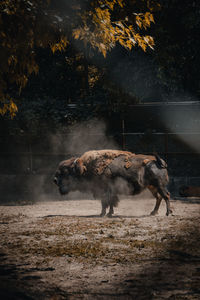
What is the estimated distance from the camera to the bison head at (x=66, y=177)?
32.4 ft

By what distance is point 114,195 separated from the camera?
9.38 meters

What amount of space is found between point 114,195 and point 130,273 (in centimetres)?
444

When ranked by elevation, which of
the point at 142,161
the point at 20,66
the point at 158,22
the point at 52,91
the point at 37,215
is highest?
the point at 158,22

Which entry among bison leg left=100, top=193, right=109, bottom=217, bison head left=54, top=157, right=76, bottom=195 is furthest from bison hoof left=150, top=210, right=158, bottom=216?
bison head left=54, top=157, right=76, bottom=195

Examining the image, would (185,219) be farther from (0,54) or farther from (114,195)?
(0,54)

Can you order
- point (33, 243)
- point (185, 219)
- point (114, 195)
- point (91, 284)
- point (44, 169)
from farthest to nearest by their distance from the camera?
point (44, 169) < point (114, 195) < point (185, 219) < point (33, 243) < point (91, 284)

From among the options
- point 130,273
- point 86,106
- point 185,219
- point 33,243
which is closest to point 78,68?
point 86,106

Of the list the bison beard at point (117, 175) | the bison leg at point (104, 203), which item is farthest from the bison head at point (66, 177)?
the bison leg at point (104, 203)

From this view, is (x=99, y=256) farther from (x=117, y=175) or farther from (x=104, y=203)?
(x=117, y=175)

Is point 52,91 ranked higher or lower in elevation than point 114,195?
higher

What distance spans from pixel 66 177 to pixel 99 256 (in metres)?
4.31

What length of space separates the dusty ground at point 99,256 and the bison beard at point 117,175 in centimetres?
51

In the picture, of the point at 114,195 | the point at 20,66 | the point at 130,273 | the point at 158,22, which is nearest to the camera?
the point at 130,273

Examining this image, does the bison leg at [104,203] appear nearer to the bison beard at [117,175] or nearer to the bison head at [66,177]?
the bison beard at [117,175]
